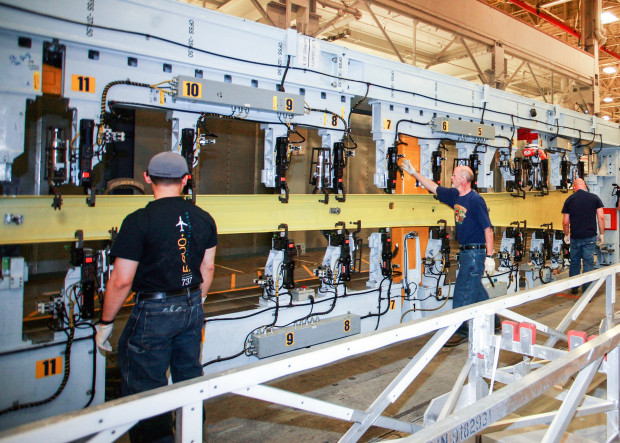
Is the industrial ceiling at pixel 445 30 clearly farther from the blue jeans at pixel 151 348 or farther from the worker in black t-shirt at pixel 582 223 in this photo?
the blue jeans at pixel 151 348

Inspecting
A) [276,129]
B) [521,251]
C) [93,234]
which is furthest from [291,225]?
[521,251]

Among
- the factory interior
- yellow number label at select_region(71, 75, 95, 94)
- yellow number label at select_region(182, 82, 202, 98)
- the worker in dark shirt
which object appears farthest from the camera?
the worker in dark shirt

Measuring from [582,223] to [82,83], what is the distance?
7032 millimetres

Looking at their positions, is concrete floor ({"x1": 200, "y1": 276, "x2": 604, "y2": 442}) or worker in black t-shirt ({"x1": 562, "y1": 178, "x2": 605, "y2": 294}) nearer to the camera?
concrete floor ({"x1": 200, "y1": 276, "x2": 604, "y2": 442})

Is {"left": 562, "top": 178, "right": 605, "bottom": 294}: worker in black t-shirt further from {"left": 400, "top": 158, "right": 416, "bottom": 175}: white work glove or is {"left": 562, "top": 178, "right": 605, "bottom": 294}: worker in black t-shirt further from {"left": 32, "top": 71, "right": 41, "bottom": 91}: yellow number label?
{"left": 32, "top": 71, "right": 41, "bottom": 91}: yellow number label

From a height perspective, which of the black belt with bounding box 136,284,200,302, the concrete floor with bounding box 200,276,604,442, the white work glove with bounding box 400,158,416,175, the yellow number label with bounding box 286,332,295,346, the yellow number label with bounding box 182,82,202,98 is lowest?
the concrete floor with bounding box 200,276,604,442

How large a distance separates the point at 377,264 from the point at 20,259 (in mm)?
3560

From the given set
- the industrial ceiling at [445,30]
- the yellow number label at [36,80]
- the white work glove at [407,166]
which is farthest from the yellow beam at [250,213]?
the industrial ceiling at [445,30]

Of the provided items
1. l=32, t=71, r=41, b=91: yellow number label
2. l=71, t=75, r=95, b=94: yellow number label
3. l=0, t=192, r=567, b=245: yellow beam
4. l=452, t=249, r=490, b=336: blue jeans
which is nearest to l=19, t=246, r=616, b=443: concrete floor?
l=452, t=249, r=490, b=336: blue jeans

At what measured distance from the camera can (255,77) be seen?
4098 mm

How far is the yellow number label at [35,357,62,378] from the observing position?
3121 millimetres

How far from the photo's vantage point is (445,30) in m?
6.25

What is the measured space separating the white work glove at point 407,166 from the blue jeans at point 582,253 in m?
3.66

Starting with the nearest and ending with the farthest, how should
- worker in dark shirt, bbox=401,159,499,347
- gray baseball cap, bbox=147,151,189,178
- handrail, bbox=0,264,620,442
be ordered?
handrail, bbox=0,264,620,442, gray baseball cap, bbox=147,151,189,178, worker in dark shirt, bbox=401,159,499,347
